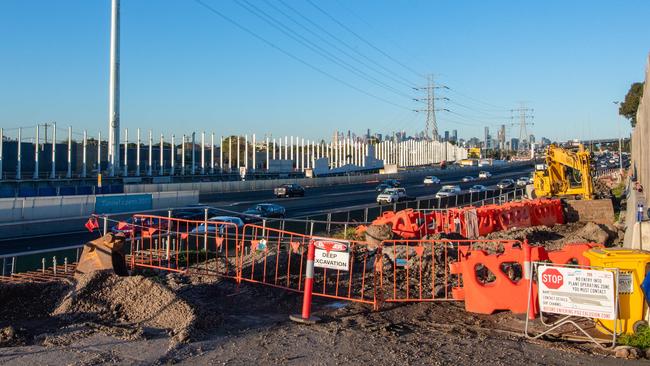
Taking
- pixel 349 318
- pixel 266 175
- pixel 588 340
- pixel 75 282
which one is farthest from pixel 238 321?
pixel 266 175

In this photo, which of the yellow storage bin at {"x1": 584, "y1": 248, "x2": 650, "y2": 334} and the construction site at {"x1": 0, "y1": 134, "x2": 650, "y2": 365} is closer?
the construction site at {"x1": 0, "y1": 134, "x2": 650, "y2": 365}

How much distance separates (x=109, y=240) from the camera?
41.2 ft

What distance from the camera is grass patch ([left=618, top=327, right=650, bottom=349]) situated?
350 inches

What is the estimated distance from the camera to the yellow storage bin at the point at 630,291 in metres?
9.27

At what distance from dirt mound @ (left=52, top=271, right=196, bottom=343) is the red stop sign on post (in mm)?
5156

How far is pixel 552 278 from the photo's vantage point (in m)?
9.31

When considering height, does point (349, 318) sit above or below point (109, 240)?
below

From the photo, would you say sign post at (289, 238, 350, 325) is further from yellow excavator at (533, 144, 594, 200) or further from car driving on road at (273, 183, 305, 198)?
car driving on road at (273, 183, 305, 198)

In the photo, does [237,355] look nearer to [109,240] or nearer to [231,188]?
[109,240]

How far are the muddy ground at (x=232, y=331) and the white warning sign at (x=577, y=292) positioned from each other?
1.73 ft

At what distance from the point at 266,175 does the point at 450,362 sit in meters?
78.2

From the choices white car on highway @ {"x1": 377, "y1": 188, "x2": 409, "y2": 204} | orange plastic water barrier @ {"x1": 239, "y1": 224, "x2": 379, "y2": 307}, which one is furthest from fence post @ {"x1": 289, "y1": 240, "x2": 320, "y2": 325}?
white car on highway @ {"x1": 377, "y1": 188, "x2": 409, "y2": 204}

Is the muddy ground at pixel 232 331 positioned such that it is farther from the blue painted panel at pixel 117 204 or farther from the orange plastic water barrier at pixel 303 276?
the blue painted panel at pixel 117 204

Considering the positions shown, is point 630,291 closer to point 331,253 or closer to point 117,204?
point 331,253
